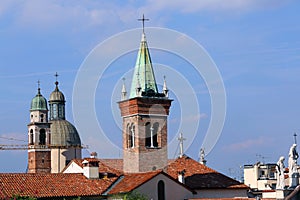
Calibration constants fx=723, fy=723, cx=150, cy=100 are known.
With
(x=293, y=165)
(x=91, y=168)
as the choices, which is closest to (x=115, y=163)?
(x=91, y=168)

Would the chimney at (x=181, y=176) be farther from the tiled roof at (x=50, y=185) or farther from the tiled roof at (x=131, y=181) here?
the tiled roof at (x=50, y=185)

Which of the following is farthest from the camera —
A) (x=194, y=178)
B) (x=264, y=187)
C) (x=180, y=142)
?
(x=264, y=187)

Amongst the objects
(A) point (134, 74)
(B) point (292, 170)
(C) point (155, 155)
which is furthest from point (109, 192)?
(B) point (292, 170)

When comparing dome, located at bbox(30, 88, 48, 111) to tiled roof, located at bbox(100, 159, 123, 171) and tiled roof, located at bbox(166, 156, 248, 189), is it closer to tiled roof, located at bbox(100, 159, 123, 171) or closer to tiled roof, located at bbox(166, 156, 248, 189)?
tiled roof, located at bbox(100, 159, 123, 171)

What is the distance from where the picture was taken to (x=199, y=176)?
51.9 metres

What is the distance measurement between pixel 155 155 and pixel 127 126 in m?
3.15

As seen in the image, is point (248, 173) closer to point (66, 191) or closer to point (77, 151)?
point (77, 151)

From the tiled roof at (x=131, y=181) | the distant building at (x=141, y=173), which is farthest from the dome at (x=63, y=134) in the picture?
the tiled roof at (x=131, y=181)

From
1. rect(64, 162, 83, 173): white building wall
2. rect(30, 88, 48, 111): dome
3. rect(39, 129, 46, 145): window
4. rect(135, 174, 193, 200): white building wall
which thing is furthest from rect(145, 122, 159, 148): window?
rect(30, 88, 48, 111): dome

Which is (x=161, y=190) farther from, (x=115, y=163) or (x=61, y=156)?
(x=61, y=156)

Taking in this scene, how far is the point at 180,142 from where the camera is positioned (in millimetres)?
56562

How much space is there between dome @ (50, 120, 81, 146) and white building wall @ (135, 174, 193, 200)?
3731 cm

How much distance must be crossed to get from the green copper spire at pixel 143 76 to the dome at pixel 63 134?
31412 millimetres

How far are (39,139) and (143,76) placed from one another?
104 feet
